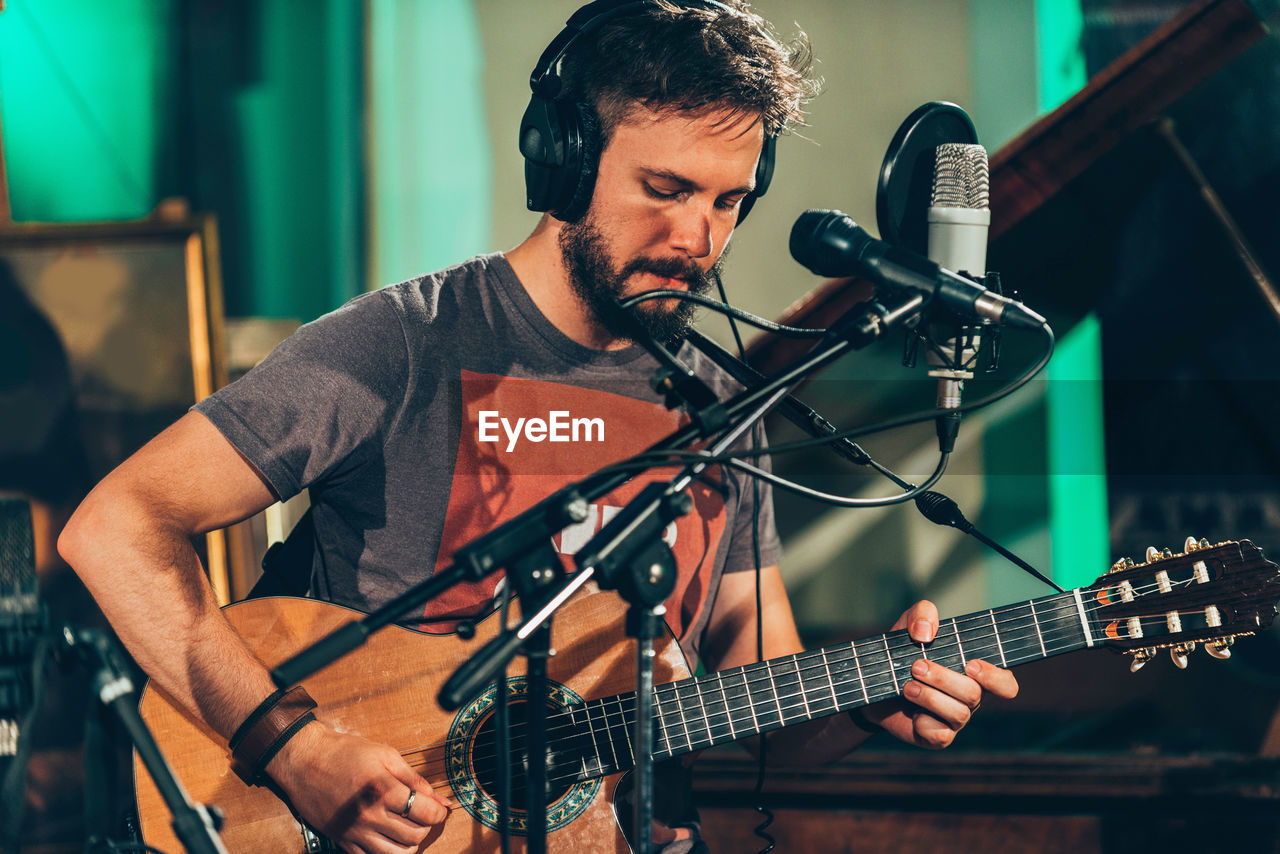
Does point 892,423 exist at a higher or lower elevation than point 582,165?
lower

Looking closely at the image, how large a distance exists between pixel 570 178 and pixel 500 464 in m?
0.50

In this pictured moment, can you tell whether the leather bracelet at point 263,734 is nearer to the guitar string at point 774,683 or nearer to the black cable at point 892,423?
the guitar string at point 774,683

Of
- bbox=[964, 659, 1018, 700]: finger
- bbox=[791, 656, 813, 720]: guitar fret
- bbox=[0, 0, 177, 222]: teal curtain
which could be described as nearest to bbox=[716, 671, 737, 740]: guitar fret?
bbox=[791, 656, 813, 720]: guitar fret

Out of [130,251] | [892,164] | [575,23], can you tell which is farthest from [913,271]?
[130,251]

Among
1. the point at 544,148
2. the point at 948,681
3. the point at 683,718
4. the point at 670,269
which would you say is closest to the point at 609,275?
the point at 670,269

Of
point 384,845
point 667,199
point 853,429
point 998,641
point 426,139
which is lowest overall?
point 384,845

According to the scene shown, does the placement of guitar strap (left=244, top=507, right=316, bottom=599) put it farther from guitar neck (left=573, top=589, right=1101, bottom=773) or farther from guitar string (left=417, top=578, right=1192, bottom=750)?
guitar string (left=417, top=578, right=1192, bottom=750)

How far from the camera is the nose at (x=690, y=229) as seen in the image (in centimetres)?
146

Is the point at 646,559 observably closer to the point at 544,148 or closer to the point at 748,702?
the point at 748,702

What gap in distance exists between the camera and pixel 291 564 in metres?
1.50

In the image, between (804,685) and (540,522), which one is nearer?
(540,522)

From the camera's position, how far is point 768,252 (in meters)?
2.15

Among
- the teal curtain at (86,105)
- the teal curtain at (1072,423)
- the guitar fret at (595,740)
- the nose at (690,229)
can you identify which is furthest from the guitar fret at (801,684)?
the teal curtain at (86,105)

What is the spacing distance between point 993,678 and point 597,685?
0.61 meters
